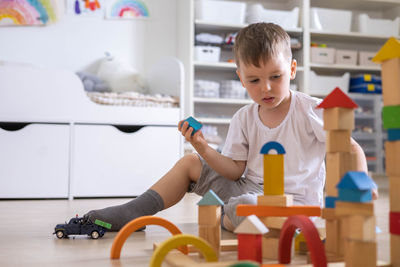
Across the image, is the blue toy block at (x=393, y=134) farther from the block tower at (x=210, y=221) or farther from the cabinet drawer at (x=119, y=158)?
the cabinet drawer at (x=119, y=158)

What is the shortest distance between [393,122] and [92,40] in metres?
2.35

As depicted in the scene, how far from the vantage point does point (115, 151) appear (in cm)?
222

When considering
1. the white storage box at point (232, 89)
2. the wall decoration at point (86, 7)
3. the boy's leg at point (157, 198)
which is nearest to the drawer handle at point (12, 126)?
the wall decoration at point (86, 7)

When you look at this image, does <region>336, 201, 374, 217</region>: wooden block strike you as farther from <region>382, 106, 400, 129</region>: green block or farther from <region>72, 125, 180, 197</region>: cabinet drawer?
<region>72, 125, 180, 197</region>: cabinet drawer

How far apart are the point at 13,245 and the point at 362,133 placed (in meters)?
2.30

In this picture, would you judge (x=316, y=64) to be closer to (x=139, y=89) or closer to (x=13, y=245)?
(x=139, y=89)

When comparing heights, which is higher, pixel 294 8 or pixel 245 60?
pixel 294 8

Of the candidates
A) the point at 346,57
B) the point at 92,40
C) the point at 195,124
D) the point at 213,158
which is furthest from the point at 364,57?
the point at 195,124

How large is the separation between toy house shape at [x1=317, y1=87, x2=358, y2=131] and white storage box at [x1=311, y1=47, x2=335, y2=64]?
7.39 ft

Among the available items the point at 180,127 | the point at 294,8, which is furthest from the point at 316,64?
the point at 180,127

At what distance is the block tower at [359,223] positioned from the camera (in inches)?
23.0

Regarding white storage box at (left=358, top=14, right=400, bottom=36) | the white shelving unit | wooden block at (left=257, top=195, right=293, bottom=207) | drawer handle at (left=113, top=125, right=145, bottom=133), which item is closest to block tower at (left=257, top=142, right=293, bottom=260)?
wooden block at (left=257, top=195, right=293, bottom=207)

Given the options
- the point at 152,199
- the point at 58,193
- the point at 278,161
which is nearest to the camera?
the point at 278,161

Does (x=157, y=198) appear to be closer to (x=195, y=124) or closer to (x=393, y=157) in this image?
(x=195, y=124)
